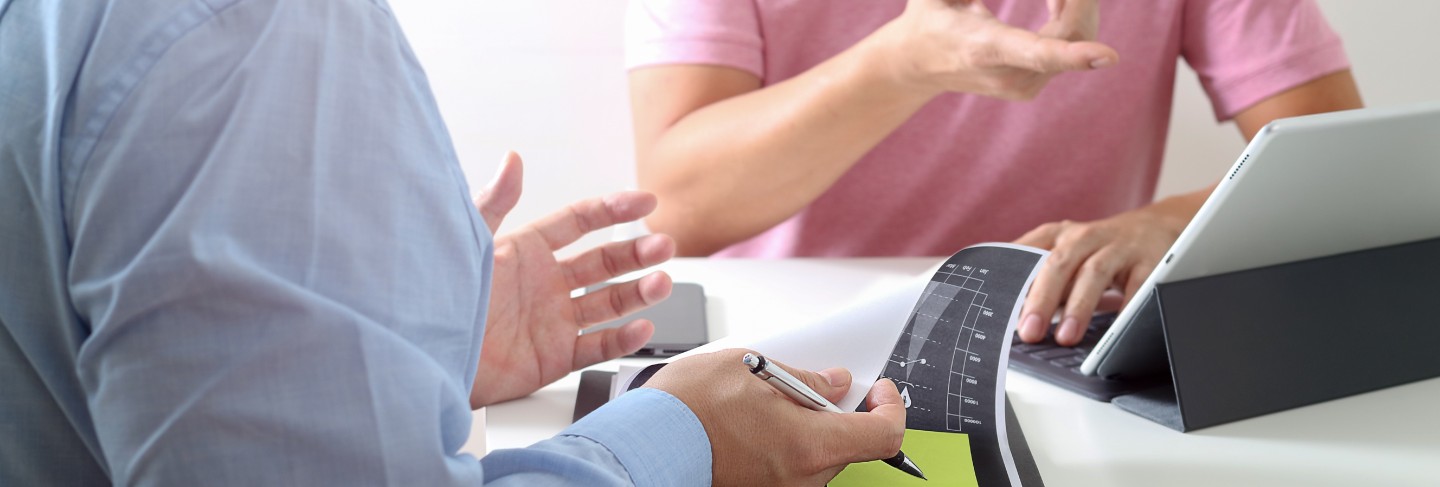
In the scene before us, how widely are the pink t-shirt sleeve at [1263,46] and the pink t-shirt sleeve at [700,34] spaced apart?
0.58 metres

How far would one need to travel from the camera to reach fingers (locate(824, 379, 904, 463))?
24.9 inches

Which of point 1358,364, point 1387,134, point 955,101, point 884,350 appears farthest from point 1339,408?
point 955,101

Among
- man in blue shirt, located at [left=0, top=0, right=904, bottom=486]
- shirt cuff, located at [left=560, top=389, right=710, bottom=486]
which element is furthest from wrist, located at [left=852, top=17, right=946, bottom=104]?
man in blue shirt, located at [left=0, top=0, right=904, bottom=486]

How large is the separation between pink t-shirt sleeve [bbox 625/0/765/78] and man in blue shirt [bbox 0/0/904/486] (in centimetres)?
90

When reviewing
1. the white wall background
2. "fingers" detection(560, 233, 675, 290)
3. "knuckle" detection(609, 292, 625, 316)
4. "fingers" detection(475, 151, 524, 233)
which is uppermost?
"fingers" detection(475, 151, 524, 233)

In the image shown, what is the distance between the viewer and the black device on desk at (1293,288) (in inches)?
28.7

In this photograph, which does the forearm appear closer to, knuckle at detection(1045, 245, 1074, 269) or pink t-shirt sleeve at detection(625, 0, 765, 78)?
pink t-shirt sleeve at detection(625, 0, 765, 78)

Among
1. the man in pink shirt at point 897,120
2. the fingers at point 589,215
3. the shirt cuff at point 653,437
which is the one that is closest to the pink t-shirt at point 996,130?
the man in pink shirt at point 897,120

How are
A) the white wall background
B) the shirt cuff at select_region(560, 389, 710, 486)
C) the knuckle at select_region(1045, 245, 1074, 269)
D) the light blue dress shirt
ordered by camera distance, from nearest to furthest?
1. the light blue dress shirt
2. the shirt cuff at select_region(560, 389, 710, 486)
3. the knuckle at select_region(1045, 245, 1074, 269)
4. the white wall background

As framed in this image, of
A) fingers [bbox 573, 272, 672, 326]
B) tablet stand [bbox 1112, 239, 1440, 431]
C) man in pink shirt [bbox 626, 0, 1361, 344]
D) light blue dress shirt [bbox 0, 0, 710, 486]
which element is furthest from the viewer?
man in pink shirt [bbox 626, 0, 1361, 344]

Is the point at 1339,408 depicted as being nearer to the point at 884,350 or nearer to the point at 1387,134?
the point at 1387,134

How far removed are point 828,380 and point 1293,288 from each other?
37cm

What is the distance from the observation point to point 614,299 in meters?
0.90

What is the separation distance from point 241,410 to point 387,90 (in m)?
0.13
